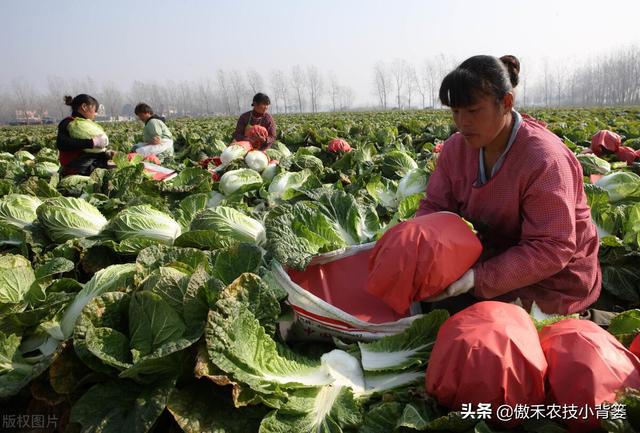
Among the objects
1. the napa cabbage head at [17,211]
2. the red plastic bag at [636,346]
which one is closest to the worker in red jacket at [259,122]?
the napa cabbage head at [17,211]

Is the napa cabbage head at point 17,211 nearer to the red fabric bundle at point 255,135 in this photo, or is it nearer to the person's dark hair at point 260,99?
the red fabric bundle at point 255,135

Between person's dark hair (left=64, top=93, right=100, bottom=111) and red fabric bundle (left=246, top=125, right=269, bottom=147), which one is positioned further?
red fabric bundle (left=246, top=125, right=269, bottom=147)

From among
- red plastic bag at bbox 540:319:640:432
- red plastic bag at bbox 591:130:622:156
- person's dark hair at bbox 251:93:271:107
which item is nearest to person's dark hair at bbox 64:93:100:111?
person's dark hair at bbox 251:93:271:107

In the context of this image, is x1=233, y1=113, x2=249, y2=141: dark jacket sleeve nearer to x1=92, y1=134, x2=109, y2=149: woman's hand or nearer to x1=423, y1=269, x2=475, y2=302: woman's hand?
x1=92, y1=134, x2=109, y2=149: woman's hand

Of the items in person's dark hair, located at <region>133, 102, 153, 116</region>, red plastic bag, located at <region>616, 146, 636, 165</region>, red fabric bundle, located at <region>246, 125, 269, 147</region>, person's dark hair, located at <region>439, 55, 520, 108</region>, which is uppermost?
person's dark hair, located at <region>133, 102, 153, 116</region>

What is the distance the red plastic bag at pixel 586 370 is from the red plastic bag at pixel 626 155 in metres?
5.39

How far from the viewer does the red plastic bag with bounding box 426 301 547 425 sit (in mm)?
1655

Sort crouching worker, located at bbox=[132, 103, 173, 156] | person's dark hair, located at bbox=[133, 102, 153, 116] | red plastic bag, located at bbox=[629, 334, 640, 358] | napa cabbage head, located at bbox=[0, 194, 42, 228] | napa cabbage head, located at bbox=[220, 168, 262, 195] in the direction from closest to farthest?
red plastic bag, located at bbox=[629, 334, 640, 358] → napa cabbage head, located at bbox=[0, 194, 42, 228] → napa cabbage head, located at bbox=[220, 168, 262, 195] → crouching worker, located at bbox=[132, 103, 173, 156] → person's dark hair, located at bbox=[133, 102, 153, 116]

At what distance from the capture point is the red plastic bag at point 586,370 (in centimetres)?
159

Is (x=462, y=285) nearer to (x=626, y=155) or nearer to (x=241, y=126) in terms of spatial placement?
(x=626, y=155)

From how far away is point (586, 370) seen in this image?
1624 millimetres

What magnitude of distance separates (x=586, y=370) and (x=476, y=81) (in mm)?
1239

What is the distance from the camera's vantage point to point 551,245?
6.95 feet

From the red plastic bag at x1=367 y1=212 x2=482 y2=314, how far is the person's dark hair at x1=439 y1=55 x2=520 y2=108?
0.58m
